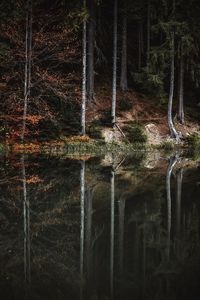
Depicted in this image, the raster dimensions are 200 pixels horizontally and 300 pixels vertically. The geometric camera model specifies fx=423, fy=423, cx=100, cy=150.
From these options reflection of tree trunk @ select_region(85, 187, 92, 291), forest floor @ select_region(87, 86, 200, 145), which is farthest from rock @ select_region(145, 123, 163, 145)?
reflection of tree trunk @ select_region(85, 187, 92, 291)

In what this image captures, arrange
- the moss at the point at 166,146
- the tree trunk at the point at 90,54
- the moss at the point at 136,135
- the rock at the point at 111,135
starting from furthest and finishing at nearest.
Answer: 1. the tree trunk at the point at 90,54
2. the moss at the point at 166,146
3. the moss at the point at 136,135
4. the rock at the point at 111,135

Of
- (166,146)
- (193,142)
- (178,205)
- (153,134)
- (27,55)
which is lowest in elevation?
(178,205)

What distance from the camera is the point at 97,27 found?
36719 mm

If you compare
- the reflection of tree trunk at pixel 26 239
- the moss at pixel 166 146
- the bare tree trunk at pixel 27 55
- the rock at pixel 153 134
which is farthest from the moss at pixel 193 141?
the reflection of tree trunk at pixel 26 239

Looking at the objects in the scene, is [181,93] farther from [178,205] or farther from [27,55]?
[178,205]

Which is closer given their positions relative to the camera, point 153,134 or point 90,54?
point 153,134

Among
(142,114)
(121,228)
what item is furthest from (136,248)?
(142,114)

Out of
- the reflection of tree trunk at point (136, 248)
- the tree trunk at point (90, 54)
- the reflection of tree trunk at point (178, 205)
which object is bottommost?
the reflection of tree trunk at point (136, 248)

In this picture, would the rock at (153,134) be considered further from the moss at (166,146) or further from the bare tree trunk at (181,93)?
the bare tree trunk at (181,93)

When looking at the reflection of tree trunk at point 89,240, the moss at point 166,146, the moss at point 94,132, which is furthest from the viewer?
the moss at point 166,146

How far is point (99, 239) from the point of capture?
24.1ft

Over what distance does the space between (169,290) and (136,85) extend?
3244 centimetres

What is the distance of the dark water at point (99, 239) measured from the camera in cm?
538

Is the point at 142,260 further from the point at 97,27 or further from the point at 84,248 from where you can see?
the point at 97,27
